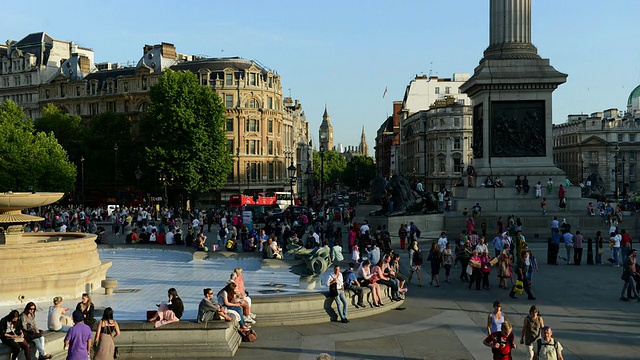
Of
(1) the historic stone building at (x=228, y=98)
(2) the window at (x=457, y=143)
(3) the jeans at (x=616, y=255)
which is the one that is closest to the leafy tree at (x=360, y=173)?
(2) the window at (x=457, y=143)

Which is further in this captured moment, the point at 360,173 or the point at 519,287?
the point at 360,173

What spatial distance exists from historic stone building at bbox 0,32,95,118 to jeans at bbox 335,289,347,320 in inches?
3072

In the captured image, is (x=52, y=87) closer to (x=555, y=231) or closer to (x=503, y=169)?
(x=503, y=169)

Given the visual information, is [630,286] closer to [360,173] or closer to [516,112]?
[516,112]

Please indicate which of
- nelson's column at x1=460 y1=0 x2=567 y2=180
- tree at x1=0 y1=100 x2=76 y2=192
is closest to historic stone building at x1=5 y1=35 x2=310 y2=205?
tree at x1=0 y1=100 x2=76 y2=192

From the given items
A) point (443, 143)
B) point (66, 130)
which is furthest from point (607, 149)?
point (66, 130)

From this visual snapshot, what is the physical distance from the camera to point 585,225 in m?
31.9

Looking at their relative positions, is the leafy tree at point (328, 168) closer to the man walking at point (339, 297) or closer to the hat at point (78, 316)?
the man walking at point (339, 297)

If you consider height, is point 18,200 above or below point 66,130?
below

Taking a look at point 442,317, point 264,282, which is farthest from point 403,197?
point 442,317

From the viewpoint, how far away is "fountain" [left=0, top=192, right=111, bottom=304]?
16.0 m

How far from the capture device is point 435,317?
15.3 meters

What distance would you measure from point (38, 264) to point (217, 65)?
200 feet

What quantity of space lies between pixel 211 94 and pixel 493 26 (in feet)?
102
